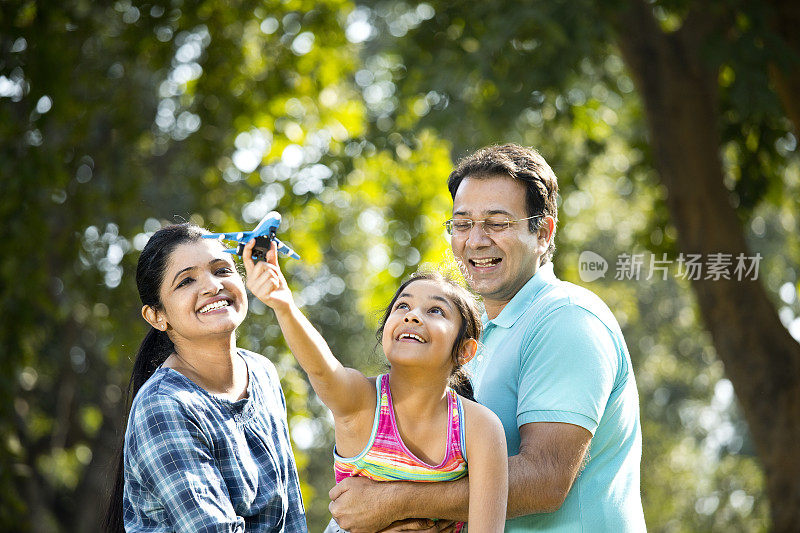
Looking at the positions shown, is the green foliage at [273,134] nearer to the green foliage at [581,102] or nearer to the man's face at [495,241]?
the green foliage at [581,102]

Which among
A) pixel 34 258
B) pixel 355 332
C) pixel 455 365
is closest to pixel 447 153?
pixel 34 258

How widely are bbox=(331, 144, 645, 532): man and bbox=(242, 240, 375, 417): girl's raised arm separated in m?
0.25

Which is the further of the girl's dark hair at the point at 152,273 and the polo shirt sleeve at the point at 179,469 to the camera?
the girl's dark hair at the point at 152,273

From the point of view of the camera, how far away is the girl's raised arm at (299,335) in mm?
2064

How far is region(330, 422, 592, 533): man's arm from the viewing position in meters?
2.22

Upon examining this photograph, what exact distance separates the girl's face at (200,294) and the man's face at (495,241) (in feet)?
2.27

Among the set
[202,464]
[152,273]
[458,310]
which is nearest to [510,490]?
[458,310]

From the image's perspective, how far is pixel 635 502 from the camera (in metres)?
2.54

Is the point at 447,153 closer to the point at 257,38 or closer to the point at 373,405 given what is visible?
the point at 257,38

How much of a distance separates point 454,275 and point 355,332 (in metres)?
10.7

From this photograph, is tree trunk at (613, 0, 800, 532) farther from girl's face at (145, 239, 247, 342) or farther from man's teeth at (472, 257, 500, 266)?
girl's face at (145, 239, 247, 342)

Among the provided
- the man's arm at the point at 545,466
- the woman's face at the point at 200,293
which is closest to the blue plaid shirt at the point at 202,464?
the woman's face at the point at 200,293

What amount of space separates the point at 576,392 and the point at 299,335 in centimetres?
72

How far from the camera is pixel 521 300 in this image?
8.82ft
